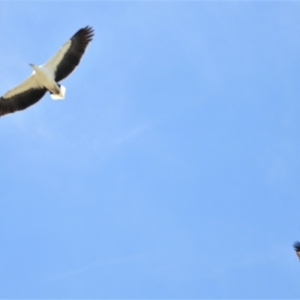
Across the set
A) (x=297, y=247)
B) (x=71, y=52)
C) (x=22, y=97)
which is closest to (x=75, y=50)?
(x=71, y=52)

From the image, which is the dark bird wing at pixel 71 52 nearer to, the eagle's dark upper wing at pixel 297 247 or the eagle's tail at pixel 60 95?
the eagle's tail at pixel 60 95

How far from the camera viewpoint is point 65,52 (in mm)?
40469

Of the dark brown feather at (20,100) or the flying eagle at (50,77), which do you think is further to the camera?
the dark brown feather at (20,100)

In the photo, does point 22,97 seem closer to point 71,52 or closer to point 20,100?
point 20,100

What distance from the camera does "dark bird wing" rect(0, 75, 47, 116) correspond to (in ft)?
135

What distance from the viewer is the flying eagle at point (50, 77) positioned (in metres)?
40.4

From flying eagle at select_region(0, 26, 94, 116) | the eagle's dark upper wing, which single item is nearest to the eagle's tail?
flying eagle at select_region(0, 26, 94, 116)

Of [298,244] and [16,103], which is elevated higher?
[16,103]

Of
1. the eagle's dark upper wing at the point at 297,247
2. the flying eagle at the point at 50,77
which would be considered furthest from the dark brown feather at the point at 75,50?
the eagle's dark upper wing at the point at 297,247

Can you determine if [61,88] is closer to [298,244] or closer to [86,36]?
[86,36]

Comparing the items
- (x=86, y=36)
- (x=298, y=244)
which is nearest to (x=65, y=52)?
(x=86, y=36)

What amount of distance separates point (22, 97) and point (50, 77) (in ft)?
5.46

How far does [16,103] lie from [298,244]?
1379cm

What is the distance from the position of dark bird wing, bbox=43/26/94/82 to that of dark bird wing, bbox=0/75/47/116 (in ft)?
3.85
